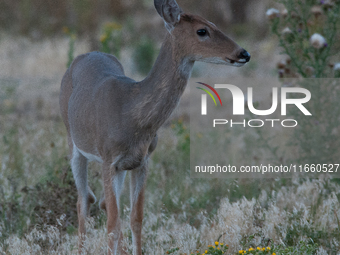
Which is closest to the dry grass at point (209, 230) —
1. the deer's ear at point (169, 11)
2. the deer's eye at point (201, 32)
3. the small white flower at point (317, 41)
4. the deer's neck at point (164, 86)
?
the deer's neck at point (164, 86)

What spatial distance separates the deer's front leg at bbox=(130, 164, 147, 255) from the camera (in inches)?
171

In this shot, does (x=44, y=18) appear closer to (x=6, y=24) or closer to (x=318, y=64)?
(x=6, y=24)

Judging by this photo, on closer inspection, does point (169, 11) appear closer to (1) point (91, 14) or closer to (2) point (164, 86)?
(2) point (164, 86)

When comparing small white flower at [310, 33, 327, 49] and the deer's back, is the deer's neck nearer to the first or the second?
the deer's back

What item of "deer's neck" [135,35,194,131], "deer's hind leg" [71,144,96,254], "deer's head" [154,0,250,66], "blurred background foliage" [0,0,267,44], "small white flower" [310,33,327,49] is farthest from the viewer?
"blurred background foliage" [0,0,267,44]

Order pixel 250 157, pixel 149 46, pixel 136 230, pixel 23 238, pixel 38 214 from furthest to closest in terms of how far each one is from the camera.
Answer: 1. pixel 149 46
2. pixel 250 157
3. pixel 38 214
4. pixel 23 238
5. pixel 136 230

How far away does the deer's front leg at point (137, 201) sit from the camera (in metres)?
4.35

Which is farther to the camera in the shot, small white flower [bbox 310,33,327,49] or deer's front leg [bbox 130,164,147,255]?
small white flower [bbox 310,33,327,49]

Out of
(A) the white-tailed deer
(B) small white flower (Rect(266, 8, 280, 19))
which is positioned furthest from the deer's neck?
(B) small white flower (Rect(266, 8, 280, 19))

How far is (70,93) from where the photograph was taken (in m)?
4.94

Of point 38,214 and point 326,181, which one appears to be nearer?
point 38,214

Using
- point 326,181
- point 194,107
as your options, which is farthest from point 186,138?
point 194,107

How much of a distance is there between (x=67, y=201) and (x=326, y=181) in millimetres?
3015

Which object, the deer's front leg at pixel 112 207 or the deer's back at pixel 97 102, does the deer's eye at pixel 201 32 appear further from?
the deer's front leg at pixel 112 207
